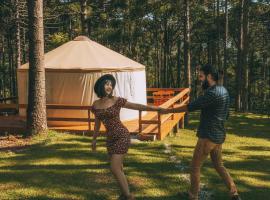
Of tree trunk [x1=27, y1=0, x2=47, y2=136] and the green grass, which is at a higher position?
tree trunk [x1=27, y1=0, x2=47, y2=136]

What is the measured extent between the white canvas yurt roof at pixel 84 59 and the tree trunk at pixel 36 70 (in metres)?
3.49

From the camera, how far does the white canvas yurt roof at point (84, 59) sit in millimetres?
15891

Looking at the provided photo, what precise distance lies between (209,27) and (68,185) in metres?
35.7

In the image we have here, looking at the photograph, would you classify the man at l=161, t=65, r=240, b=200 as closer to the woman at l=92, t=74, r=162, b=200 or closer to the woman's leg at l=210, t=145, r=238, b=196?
the woman's leg at l=210, t=145, r=238, b=196

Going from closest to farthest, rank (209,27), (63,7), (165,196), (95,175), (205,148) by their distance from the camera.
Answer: (205,148)
(165,196)
(95,175)
(63,7)
(209,27)

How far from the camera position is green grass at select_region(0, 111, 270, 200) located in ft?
24.8

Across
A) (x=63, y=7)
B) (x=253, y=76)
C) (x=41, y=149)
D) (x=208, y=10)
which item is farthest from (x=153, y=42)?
(x=41, y=149)

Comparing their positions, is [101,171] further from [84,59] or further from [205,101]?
[84,59]

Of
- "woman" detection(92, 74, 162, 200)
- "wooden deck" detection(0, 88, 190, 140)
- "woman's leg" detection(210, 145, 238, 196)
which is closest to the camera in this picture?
"woman" detection(92, 74, 162, 200)

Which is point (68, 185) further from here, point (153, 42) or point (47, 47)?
point (153, 42)

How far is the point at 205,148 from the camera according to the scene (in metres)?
6.16

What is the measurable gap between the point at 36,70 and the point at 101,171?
14.4 feet

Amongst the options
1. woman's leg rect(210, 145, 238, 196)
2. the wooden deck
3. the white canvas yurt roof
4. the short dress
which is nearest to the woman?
the short dress

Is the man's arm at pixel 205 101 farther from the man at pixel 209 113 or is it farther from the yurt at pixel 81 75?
the yurt at pixel 81 75
